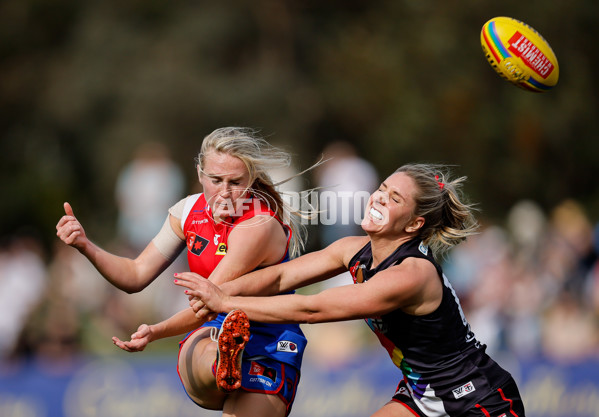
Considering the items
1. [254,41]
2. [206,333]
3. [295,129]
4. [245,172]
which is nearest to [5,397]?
[206,333]

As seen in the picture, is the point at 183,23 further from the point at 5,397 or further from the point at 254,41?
the point at 5,397

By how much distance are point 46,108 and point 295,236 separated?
22468 mm

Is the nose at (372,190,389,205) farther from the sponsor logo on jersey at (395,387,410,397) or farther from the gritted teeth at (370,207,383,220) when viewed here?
the sponsor logo on jersey at (395,387,410,397)

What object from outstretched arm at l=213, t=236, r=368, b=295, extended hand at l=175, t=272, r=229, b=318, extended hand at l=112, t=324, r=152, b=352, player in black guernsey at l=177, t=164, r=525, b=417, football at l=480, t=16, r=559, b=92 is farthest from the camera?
football at l=480, t=16, r=559, b=92

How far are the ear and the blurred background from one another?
1062 mm

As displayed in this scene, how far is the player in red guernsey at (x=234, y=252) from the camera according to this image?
14.8 feet

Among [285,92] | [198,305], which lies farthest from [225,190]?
[285,92]

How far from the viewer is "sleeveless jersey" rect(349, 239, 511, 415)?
4.40 m

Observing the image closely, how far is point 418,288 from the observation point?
422cm

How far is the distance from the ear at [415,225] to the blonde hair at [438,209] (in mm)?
25

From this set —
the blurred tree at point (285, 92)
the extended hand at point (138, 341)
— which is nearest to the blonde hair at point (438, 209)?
the extended hand at point (138, 341)

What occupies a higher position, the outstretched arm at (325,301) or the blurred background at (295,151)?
the outstretched arm at (325,301)

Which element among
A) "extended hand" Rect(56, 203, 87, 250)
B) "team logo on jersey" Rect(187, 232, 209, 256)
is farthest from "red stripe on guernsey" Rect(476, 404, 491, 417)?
"extended hand" Rect(56, 203, 87, 250)

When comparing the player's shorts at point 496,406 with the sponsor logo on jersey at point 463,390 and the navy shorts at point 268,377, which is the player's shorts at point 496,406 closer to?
the sponsor logo on jersey at point 463,390
